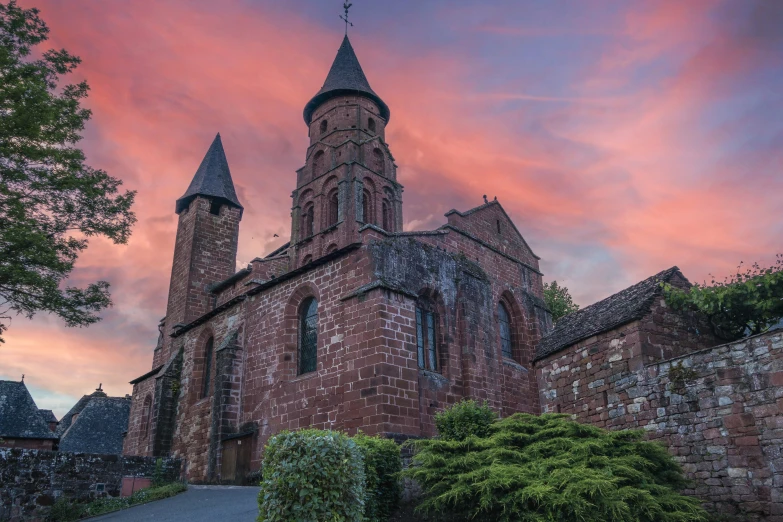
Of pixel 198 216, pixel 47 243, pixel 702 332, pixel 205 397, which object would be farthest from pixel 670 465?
pixel 198 216

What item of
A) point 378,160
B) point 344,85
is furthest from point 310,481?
point 344,85

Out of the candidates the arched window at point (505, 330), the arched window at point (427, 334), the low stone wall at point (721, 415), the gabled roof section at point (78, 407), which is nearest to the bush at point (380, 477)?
the low stone wall at point (721, 415)

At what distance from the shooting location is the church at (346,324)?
15781mm

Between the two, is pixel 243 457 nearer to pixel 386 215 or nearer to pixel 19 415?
pixel 386 215

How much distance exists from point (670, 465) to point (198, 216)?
27431 millimetres

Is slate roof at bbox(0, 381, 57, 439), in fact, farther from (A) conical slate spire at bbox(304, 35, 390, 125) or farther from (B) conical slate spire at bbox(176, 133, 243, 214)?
(A) conical slate spire at bbox(304, 35, 390, 125)

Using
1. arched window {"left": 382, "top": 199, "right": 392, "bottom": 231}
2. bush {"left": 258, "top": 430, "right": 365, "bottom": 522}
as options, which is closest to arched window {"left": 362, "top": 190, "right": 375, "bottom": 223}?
arched window {"left": 382, "top": 199, "right": 392, "bottom": 231}

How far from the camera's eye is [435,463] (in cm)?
933

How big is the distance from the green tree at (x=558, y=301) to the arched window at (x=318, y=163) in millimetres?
14514

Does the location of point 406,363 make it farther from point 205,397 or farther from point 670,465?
point 205,397

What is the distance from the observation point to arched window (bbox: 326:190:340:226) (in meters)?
27.9

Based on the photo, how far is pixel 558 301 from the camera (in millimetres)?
33094

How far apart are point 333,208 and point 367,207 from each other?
5.68ft

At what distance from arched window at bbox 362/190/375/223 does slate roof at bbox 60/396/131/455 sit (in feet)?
64.3
